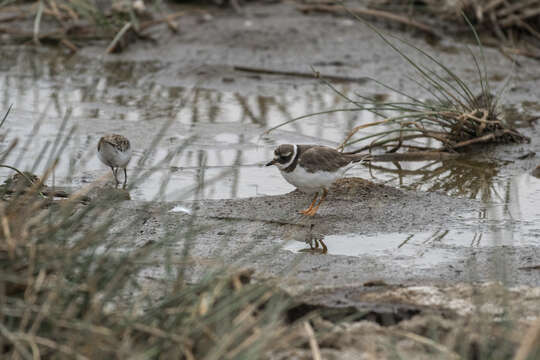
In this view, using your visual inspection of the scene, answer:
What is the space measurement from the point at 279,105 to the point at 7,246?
6.02 metres

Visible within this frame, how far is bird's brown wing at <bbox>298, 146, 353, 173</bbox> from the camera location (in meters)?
5.69

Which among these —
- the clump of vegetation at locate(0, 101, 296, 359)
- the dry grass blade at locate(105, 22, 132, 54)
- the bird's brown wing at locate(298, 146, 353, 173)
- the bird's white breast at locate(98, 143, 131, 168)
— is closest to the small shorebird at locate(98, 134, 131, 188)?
the bird's white breast at locate(98, 143, 131, 168)

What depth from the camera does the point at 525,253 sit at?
15.9 feet

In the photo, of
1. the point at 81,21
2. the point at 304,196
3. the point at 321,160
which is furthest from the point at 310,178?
the point at 81,21

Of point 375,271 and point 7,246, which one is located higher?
point 7,246

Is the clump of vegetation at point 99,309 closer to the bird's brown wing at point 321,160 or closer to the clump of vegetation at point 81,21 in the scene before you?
the bird's brown wing at point 321,160

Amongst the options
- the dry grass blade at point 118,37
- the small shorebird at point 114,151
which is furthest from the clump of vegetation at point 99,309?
the dry grass blade at point 118,37

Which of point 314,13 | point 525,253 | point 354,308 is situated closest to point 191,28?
point 314,13

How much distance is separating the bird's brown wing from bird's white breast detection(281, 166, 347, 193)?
0.03 meters

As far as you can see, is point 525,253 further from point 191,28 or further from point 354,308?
point 191,28

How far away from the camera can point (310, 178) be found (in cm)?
565

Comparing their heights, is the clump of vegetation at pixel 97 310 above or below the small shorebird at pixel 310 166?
below

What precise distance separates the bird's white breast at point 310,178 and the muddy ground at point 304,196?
0.78ft

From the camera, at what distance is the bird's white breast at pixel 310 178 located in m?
5.66
